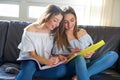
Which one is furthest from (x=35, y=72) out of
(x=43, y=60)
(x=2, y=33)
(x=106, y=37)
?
(x=106, y=37)

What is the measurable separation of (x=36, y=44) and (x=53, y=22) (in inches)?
8.9

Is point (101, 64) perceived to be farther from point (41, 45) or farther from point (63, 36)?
point (41, 45)

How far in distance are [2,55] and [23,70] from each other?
753mm

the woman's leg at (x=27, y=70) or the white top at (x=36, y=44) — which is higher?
the white top at (x=36, y=44)

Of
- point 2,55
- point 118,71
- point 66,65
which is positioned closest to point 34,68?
point 66,65

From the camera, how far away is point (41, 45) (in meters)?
1.88

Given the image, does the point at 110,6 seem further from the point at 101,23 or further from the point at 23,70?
the point at 23,70

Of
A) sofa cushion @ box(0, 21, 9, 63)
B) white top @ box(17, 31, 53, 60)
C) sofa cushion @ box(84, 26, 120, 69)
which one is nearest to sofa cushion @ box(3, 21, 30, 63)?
sofa cushion @ box(0, 21, 9, 63)

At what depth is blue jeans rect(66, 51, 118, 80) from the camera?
1655 millimetres

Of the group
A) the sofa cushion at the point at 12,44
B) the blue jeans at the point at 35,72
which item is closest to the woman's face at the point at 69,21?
the blue jeans at the point at 35,72

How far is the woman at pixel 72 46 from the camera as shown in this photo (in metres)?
1.86

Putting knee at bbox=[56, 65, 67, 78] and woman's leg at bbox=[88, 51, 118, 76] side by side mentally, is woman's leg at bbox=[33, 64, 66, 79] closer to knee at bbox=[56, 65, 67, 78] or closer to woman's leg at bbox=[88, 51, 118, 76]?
knee at bbox=[56, 65, 67, 78]

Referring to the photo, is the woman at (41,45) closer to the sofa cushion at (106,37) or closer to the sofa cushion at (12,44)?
the sofa cushion at (12,44)

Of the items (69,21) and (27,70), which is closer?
(27,70)
